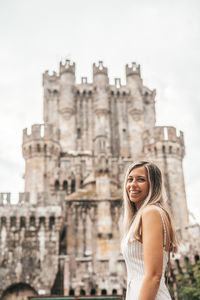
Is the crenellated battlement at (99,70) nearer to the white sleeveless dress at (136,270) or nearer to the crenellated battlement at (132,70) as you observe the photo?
the crenellated battlement at (132,70)

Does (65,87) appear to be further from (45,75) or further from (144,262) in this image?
(144,262)

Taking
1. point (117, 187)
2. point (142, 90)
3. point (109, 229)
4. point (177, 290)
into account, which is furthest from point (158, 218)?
point (142, 90)

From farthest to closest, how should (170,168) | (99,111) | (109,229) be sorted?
1. (99,111)
2. (170,168)
3. (109,229)

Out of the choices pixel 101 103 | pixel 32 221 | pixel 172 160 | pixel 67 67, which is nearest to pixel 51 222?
pixel 32 221

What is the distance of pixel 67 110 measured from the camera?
48.2 meters

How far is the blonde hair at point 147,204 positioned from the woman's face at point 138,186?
0.14 ft

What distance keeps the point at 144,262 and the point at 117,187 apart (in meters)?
37.2

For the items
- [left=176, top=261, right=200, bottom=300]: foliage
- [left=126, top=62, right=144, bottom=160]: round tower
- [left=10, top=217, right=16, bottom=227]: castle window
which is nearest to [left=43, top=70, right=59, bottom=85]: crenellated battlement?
[left=126, top=62, right=144, bottom=160]: round tower

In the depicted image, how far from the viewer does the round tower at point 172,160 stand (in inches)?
1495

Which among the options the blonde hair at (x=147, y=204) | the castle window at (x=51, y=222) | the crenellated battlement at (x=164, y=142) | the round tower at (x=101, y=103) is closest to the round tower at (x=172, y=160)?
the crenellated battlement at (x=164, y=142)

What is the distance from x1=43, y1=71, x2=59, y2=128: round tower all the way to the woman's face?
1781 inches

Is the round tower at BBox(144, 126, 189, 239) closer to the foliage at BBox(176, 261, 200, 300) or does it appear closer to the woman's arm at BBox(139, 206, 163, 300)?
the foliage at BBox(176, 261, 200, 300)

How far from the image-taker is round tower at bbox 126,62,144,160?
47750 millimetres

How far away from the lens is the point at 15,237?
97.4 ft
